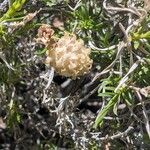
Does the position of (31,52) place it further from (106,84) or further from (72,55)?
(72,55)

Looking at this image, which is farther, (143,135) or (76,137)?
(76,137)

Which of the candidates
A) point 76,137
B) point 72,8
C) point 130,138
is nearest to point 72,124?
point 76,137

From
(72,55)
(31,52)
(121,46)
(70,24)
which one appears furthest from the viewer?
(31,52)

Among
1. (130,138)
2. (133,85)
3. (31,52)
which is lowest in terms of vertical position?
(130,138)

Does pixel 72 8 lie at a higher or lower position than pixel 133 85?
higher

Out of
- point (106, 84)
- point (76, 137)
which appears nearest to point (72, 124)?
point (76, 137)

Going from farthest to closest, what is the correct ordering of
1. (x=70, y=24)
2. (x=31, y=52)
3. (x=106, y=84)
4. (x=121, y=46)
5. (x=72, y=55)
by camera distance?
1. (x=31, y=52)
2. (x=70, y=24)
3. (x=106, y=84)
4. (x=121, y=46)
5. (x=72, y=55)

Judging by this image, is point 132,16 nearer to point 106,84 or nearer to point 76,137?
point 106,84
